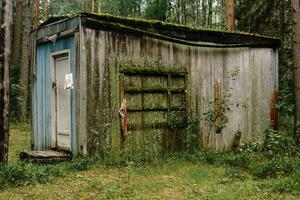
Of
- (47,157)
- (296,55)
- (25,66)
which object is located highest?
(25,66)

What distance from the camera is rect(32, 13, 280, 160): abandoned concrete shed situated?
875 centimetres

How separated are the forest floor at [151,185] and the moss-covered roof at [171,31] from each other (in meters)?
3.07

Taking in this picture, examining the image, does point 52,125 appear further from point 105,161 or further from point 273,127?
point 273,127

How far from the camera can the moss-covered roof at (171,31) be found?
880 cm

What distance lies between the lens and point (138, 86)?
9336 millimetres

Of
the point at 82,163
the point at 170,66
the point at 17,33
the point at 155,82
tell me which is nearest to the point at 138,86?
the point at 155,82

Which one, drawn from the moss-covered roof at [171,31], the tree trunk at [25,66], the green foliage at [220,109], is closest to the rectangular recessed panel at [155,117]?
the green foliage at [220,109]

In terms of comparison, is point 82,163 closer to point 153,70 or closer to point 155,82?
point 155,82

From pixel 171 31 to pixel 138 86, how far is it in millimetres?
1695

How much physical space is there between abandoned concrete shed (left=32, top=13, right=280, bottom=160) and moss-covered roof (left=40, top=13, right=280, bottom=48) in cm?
2

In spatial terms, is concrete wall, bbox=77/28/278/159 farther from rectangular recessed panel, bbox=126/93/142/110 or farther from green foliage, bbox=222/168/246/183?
green foliage, bbox=222/168/246/183

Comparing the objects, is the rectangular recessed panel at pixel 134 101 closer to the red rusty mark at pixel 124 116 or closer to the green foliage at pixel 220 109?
the red rusty mark at pixel 124 116

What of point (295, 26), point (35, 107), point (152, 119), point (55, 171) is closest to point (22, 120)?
point (35, 107)

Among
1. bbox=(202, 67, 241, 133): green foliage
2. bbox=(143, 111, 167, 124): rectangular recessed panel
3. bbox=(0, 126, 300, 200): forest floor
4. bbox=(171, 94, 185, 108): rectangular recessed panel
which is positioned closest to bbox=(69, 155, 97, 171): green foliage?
bbox=(0, 126, 300, 200): forest floor
